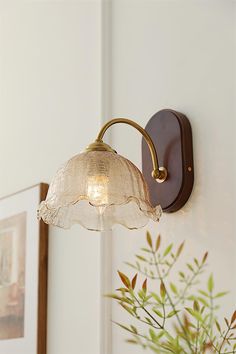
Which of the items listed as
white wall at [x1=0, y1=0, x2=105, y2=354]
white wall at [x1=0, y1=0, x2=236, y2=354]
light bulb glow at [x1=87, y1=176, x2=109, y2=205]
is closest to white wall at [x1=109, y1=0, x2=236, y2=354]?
white wall at [x1=0, y1=0, x2=236, y2=354]

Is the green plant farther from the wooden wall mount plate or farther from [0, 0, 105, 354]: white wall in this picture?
[0, 0, 105, 354]: white wall

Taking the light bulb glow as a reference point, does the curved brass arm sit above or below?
above

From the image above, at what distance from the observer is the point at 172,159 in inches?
59.3

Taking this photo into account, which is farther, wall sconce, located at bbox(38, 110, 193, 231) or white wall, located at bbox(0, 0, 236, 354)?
white wall, located at bbox(0, 0, 236, 354)

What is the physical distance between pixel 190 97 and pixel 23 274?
87 cm

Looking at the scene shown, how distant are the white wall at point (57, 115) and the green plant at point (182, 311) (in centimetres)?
29

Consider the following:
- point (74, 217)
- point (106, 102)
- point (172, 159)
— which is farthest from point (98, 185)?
point (106, 102)

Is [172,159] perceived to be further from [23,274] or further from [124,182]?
[23,274]

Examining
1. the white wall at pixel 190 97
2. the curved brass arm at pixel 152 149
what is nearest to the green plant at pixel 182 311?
the white wall at pixel 190 97

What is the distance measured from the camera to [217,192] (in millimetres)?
1405

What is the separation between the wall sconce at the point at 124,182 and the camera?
1.27 metres

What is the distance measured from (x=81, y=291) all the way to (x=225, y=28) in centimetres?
86

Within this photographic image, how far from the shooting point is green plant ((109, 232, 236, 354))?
2.87 feet

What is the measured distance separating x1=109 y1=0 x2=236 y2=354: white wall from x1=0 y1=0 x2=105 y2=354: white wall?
0.36 ft
